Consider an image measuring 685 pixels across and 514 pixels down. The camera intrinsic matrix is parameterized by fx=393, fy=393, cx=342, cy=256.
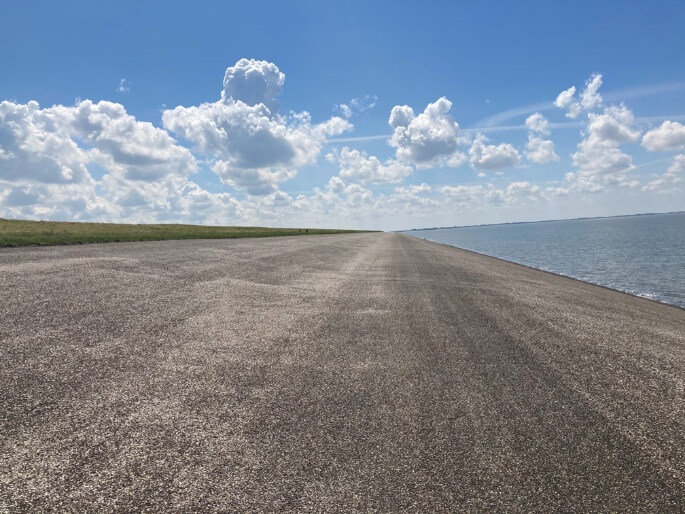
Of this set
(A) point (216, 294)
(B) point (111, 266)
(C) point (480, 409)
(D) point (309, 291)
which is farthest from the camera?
(B) point (111, 266)

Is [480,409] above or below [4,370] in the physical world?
below

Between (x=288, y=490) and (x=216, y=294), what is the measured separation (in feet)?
29.9

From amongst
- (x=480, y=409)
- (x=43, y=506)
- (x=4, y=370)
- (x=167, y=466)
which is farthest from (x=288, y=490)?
(x=4, y=370)

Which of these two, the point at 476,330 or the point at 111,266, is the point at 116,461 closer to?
the point at 476,330

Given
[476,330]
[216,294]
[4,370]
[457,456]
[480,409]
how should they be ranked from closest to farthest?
[457,456]
[480,409]
[4,370]
[476,330]
[216,294]

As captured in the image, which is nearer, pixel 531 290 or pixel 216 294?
pixel 216 294

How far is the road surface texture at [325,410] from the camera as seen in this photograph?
10.9 ft

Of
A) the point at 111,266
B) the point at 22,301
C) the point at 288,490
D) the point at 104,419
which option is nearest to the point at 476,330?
the point at 288,490

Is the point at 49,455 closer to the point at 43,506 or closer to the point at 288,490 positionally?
the point at 43,506

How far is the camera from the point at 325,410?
188 inches

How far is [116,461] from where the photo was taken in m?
3.62

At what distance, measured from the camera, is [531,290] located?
16797 millimetres

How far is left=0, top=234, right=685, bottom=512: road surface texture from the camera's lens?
334 cm

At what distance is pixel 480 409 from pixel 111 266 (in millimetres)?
14970
